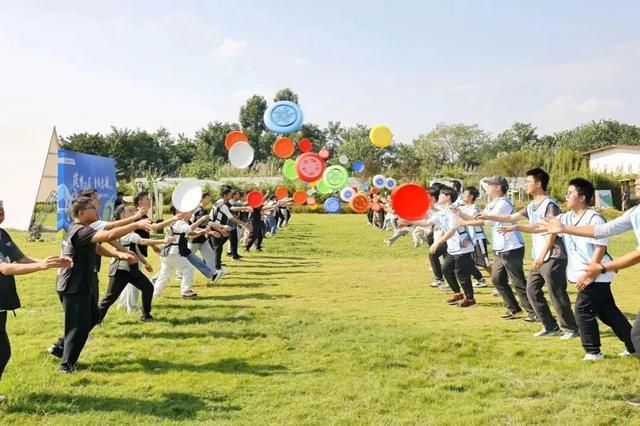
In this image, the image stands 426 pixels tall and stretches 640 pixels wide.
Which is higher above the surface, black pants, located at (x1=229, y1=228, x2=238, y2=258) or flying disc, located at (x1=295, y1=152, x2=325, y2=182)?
flying disc, located at (x1=295, y1=152, x2=325, y2=182)

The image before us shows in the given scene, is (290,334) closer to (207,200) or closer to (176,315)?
(176,315)

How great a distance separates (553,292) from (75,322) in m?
4.97

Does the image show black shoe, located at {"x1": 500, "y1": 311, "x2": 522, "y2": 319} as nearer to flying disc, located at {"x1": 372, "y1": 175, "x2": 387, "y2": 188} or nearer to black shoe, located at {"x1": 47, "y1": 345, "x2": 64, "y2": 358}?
black shoe, located at {"x1": 47, "y1": 345, "x2": 64, "y2": 358}

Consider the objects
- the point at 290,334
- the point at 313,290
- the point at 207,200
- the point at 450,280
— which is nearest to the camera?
the point at 290,334

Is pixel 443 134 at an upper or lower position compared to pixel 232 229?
upper

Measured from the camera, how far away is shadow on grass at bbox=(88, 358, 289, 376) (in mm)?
5605

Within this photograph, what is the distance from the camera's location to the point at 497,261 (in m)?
7.73

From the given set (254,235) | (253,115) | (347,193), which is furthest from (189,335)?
(253,115)

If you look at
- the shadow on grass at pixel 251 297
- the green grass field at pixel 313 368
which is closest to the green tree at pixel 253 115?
the shadow on grass at pixel 251 297

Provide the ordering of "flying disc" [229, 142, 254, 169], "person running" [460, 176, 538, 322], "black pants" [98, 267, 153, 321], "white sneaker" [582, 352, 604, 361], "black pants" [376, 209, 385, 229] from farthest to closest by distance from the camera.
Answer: "black pants" [376, 209, 385, 229]
"flying disc" [229, 142, 254, 169]
"person running" [460, 176, 538, 322]
"black pants" [98, 267, 153, 321]
"white sneaker" [582, 352, 604, 361]

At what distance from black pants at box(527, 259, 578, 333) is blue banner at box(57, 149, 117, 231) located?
6798 millimetres

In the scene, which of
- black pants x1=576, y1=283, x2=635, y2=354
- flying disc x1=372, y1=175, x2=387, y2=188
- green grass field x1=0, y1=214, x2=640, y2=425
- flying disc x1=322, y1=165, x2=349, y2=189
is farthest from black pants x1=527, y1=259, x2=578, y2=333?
flying disc x1=372, y1=175, x2=387, y2=188

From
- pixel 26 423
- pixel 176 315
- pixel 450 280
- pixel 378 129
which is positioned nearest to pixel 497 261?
pixel 450 280

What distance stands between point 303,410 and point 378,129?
32.8 ft
